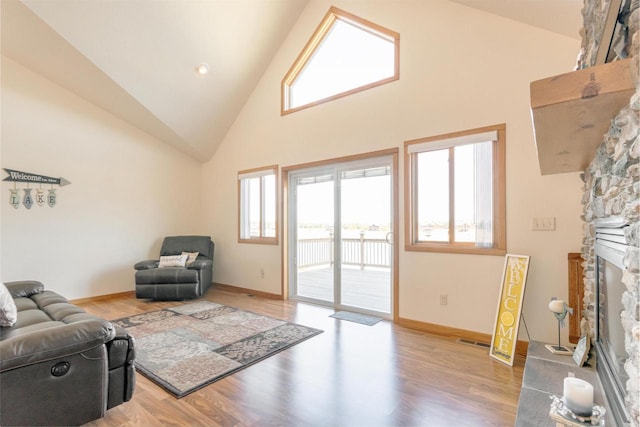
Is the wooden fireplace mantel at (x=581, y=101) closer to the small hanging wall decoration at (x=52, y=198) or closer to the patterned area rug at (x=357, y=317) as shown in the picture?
the patterned area rug at (x=357, y=317)

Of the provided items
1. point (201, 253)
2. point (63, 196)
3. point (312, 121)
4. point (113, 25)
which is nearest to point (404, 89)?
point (312, 121)

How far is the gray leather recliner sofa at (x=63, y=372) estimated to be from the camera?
1522 millimetres

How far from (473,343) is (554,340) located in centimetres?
66

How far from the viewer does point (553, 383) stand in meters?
1.81

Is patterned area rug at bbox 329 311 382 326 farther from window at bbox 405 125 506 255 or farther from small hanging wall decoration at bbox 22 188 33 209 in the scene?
small hanging wall decoration at bbox 22 188 33 209

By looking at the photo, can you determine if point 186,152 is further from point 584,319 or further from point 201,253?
point 584,319

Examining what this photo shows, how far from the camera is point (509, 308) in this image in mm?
2756

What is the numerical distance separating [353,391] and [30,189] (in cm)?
488

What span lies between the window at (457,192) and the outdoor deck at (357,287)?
830mm

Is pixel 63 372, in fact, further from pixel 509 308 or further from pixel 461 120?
pixel 461 120

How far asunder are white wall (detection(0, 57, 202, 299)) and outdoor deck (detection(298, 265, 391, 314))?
9.75ft

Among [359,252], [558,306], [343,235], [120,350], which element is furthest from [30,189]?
[558,306]

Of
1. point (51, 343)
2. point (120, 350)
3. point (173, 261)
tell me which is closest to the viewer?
point (51, 343)

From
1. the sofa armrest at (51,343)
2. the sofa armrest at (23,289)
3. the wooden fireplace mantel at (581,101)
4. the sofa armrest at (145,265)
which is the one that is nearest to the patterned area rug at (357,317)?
the sofa armrest at (51,343)
